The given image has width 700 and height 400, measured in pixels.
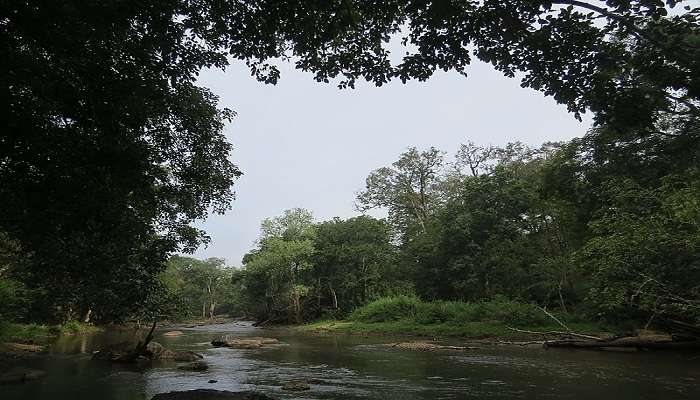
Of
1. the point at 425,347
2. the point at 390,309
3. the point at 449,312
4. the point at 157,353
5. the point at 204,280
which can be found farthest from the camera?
the point at 204,280

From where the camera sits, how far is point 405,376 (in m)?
15.7

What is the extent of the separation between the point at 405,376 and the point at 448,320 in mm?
17953

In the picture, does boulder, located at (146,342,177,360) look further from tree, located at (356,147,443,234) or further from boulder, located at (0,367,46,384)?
tree, located at (356,147,443,234)

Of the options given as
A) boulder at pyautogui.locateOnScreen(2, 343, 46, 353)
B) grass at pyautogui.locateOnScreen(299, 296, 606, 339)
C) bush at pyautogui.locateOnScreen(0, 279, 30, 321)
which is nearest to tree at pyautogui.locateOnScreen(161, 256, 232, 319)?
grass at pyautogui.locateOnScreen(299, 296, 606, 339)

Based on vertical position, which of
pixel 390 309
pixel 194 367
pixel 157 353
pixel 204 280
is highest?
pixel 204 280

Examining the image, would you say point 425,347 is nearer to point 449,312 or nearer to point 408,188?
point 449,312

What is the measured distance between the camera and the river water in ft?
41.3

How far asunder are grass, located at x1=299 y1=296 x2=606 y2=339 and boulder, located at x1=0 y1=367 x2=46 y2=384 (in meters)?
22.9

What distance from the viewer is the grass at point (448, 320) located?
93.4ft

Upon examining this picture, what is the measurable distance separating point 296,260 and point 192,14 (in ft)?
143

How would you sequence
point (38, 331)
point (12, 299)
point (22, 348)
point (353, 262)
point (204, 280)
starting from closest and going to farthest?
point (12, 299) < point (22, 348) < point (38, 331) < point (353, 262) < point (204, 280)

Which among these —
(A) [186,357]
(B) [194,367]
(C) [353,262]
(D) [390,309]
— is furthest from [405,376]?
(C) [353,262]

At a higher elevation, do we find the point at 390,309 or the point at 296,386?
the point at 390,309

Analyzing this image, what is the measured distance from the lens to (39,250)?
8.60 meters
